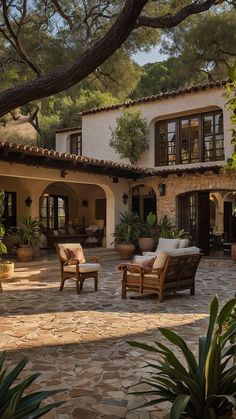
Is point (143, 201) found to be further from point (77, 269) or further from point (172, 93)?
point (77, 269)

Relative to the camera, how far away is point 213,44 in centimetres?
1902

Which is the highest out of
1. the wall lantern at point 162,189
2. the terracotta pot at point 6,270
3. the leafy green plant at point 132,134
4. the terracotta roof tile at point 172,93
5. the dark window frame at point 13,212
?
the terracotta roof tile at point 172,93

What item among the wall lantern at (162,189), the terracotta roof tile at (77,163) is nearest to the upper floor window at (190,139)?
the terracotta roof tile at (77,163)

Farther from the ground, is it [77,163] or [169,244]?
[77,163]

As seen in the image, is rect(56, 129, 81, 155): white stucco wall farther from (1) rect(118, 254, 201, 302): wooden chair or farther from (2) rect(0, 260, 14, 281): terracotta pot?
(1) rect(118, 254, 201, 302): wooden chair

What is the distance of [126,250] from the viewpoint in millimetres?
15281

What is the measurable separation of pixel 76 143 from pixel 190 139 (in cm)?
676

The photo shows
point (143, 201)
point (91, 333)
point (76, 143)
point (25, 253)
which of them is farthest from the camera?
point (76, 143)

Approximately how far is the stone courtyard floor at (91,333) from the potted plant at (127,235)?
4.36 metres

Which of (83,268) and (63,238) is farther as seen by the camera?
(63,238)

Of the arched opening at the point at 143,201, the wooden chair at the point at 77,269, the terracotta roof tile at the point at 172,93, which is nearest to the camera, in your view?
the wooden chair at the point at 77,269

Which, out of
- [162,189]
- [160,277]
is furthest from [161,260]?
[162,189]

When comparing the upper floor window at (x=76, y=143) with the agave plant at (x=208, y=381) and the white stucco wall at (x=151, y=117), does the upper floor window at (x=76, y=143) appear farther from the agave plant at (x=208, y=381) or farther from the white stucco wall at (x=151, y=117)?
the agave plant at (x=208, y=381)

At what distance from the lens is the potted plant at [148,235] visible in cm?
1553
